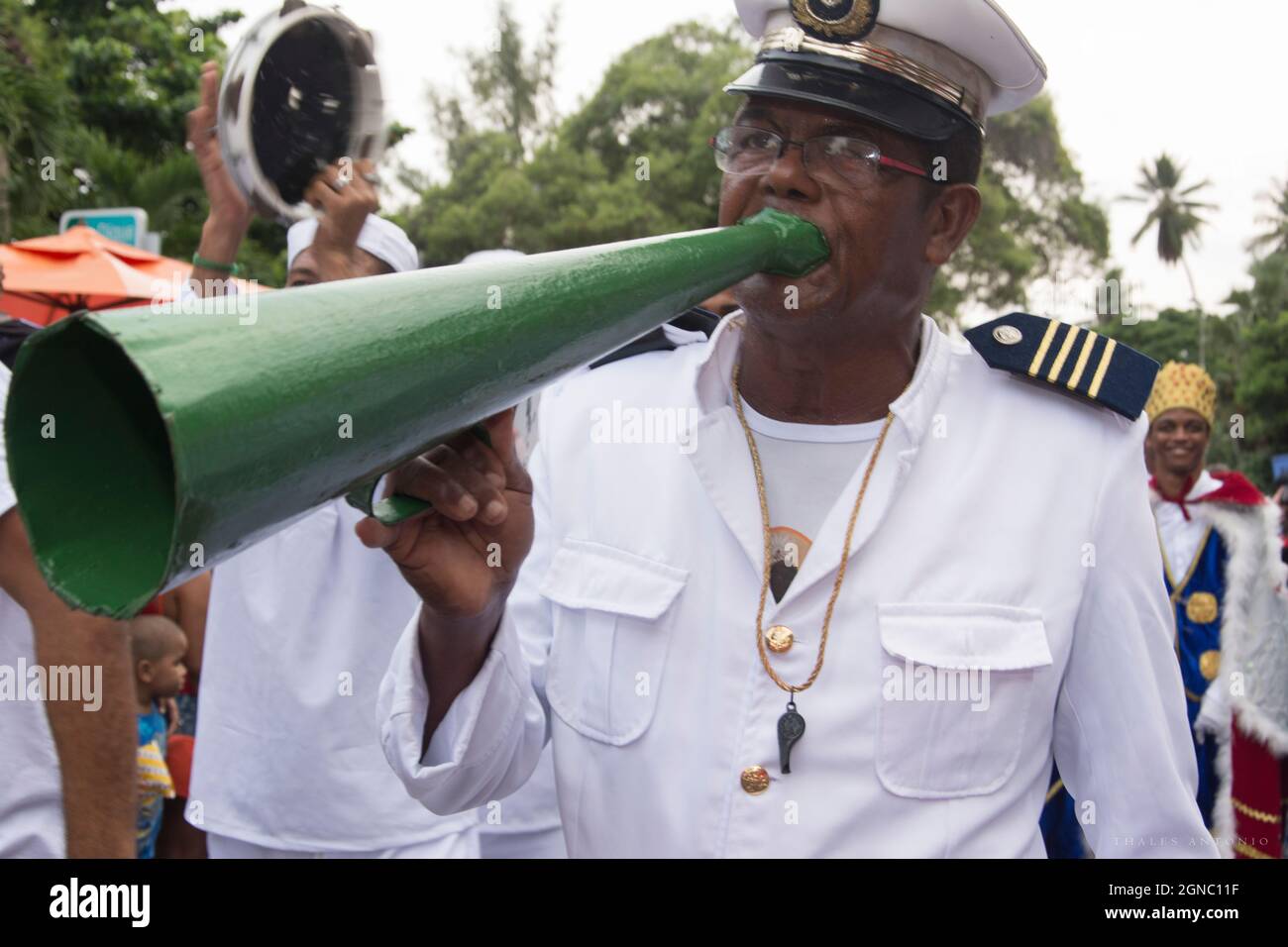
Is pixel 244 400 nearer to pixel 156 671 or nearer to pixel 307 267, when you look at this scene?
pixel 307 267

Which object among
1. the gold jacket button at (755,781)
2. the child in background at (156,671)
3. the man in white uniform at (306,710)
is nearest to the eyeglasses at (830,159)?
the gold jacket button at (755,781)

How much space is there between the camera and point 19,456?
1.22 metres

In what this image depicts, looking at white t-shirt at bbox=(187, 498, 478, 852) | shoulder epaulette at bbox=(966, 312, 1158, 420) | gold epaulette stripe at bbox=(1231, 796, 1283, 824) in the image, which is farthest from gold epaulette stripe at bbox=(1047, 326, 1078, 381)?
gold epaulette stripe at bbox=(1231, 796, 1283, 824)

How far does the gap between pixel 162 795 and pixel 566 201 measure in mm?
19720

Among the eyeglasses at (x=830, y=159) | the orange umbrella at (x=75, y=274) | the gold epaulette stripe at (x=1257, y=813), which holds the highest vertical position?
the orange umbrella at (x=75, y=274)

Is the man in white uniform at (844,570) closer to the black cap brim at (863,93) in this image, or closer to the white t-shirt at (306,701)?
the black cap brim at (863,93)

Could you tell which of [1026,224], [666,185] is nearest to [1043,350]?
[666,185]

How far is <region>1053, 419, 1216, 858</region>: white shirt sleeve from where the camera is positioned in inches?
78.1

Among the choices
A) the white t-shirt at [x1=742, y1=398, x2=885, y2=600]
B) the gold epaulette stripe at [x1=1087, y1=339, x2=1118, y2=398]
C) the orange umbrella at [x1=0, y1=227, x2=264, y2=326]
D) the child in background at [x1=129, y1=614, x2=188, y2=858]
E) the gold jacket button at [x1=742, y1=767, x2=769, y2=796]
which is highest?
the orange umbrella at [x1=0, y1=227, x2=264, y2=326]

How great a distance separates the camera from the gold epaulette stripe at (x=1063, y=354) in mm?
2213

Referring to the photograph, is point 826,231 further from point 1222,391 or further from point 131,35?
point 1222,391

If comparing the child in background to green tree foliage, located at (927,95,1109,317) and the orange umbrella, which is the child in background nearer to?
the orange umbrella

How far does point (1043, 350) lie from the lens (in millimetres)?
2273

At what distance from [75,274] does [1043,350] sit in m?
6.93
